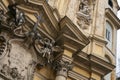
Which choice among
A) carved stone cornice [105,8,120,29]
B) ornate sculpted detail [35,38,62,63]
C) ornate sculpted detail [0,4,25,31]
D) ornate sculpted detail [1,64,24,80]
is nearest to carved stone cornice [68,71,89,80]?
ornate sculpted detail [35,38,62,63]

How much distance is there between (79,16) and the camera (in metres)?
15.7

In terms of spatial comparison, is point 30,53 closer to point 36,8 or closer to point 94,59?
point 36,8

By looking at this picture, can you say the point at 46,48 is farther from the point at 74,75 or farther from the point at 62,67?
the point at 74,75

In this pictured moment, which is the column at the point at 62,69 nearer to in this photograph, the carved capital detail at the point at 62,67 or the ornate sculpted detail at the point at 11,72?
the carved capital detail at the point at 62,67

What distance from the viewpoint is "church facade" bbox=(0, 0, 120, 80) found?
11.2m

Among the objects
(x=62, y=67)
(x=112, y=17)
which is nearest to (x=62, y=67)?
(x=62, y=67)

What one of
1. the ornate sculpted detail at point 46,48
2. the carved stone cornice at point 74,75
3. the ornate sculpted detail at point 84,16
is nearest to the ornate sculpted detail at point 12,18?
the ornate sculpted detail at point 46,48

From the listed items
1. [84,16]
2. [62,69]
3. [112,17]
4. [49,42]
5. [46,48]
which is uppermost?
[112,17]

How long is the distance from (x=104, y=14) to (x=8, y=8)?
21.2ft

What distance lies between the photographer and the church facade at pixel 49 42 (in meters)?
11.2

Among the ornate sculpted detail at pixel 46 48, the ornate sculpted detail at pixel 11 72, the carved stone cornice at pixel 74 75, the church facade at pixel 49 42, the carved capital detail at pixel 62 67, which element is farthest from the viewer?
the carved stone cornice at pixel 74 75

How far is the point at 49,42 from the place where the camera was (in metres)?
12.5

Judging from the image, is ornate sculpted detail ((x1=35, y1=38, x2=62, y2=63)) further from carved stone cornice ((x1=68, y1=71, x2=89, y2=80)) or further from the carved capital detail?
carved stone cornice ((x1=68, y1=71, x2=89, y2=80))

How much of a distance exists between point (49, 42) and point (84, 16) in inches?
150
